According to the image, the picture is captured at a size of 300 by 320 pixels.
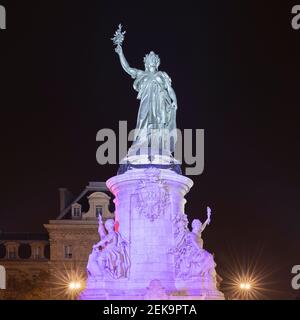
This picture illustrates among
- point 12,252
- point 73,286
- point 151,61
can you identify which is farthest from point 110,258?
point 12,252

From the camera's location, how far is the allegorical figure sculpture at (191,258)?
2377cm

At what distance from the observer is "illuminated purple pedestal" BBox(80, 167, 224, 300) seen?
2333 centimetres

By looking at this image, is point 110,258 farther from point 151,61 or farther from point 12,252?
point 12,252

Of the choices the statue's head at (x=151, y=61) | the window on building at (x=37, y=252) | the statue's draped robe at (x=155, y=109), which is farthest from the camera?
the window on building at (x=37, y=252)

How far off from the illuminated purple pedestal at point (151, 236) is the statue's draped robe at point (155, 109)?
2.24 meters

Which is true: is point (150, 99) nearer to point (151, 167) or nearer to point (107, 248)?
point (151, 167)

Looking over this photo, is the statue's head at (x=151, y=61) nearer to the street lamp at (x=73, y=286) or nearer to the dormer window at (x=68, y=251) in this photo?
the street lamp at (x=73, y=286)

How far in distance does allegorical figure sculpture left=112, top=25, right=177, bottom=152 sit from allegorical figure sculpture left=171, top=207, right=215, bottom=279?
4.32m

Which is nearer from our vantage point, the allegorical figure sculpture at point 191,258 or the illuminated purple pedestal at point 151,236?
the illuminated purple pedestal at point 151,236

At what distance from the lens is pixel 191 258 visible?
2394cm

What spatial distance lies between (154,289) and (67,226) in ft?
137

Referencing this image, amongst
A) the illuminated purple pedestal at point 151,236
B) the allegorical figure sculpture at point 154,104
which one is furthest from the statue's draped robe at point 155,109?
the illuminated purple pedestal at point 151,236
